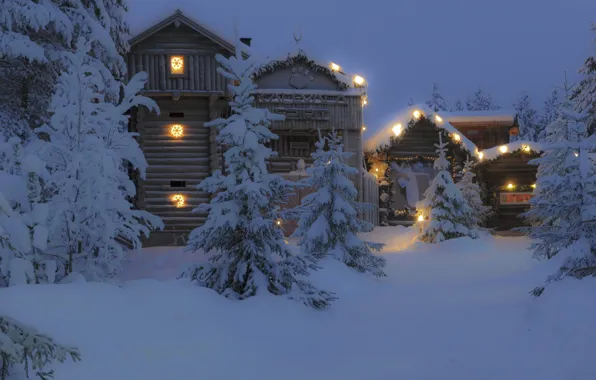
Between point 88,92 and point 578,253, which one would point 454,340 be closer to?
point 578,253

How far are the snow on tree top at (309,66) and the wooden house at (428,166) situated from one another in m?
4.75

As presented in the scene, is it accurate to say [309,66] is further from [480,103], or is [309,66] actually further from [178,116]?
[480,103]

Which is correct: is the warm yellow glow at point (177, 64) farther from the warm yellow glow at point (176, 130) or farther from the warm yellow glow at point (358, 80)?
the warm yellow glow at point (358, 80)

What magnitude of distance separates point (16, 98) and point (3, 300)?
33.1 feet

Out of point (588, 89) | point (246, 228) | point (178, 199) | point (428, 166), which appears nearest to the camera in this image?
point (246, 228)

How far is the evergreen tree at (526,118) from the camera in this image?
191 feet

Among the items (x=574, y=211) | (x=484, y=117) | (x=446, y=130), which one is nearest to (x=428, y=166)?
(x=446, y=130)

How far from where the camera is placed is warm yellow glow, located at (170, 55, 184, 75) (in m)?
24.6

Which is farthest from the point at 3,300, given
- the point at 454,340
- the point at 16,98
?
the point at 16,98

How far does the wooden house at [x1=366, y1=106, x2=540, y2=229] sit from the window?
472 inches

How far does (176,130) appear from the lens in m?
25.0

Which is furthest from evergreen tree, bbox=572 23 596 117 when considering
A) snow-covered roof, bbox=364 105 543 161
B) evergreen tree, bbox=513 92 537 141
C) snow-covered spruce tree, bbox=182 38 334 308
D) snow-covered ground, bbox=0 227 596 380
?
evergreen tree, bbox=513 92 537 141

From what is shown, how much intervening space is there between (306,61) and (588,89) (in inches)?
512

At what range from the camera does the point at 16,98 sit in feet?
43.4
